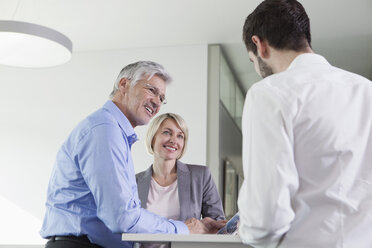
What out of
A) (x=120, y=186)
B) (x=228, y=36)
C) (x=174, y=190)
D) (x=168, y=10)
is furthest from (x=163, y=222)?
(x=228, y=36)

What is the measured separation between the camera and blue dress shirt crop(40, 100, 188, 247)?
1.80 meters

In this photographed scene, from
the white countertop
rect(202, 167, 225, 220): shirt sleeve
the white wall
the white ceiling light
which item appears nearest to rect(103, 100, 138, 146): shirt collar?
the white countertop

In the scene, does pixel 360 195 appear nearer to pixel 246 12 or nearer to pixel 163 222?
pixel 163 222

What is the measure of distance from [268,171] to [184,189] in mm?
1899

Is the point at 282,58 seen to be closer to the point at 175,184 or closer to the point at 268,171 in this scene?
the point at 268,171

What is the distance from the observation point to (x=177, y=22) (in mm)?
6309

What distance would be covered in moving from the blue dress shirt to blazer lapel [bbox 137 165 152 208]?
1195 millimetres

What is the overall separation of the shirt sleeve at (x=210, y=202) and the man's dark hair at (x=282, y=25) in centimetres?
165

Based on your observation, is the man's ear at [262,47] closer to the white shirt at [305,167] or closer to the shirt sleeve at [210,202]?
the white shirt at [305,167]

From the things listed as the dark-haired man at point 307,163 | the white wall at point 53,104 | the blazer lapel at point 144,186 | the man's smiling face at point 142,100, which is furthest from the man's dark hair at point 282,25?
the white wall at point 53,104

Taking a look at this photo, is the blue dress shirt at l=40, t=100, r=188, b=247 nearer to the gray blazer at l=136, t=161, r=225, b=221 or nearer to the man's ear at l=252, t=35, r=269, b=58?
the man's ear at l=252, t=35, r=269, b=58

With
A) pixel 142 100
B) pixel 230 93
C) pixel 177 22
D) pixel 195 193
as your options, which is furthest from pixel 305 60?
pixel 230 93

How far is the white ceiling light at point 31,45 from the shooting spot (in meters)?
4.03

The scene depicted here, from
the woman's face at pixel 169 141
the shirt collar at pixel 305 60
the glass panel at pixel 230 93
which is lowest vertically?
the glass panel at pixel 230 93
